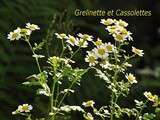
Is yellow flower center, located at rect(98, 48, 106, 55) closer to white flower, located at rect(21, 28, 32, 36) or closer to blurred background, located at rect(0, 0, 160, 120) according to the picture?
white flower, located at rect(21, 28, 32, 36)

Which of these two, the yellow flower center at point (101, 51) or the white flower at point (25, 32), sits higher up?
the white flower at point (25, 32)

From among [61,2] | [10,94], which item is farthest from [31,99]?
[61,2]

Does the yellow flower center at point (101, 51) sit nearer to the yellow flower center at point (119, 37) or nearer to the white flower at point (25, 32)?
the yellow flower center at point (119, 37)

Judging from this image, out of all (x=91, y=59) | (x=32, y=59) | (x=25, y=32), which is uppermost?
(x=32, y=59)

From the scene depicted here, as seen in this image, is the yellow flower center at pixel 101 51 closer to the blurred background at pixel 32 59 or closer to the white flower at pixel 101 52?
the white flower at pixel 101 52

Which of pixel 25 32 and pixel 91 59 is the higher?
pixel 25 32

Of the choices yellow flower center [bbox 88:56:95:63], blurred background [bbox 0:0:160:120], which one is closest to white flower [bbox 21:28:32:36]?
yellow flower center [bbox 88:56:95:63]

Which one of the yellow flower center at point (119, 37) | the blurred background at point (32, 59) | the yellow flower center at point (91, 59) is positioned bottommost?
the yellow flower center at point (91, 59)

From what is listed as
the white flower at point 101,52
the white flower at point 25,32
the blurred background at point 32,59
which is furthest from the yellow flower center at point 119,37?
the blurred background at point 32,59

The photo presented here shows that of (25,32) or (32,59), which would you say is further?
(32,59)

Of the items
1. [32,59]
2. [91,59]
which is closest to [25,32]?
[91,59]

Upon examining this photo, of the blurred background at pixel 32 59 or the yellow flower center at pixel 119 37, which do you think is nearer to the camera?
the yellow flower center at pixel 119 37

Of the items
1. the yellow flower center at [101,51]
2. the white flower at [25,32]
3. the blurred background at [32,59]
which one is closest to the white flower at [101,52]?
the yellow flower center at [101,51]

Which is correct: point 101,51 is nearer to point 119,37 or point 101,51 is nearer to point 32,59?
point 119,37
